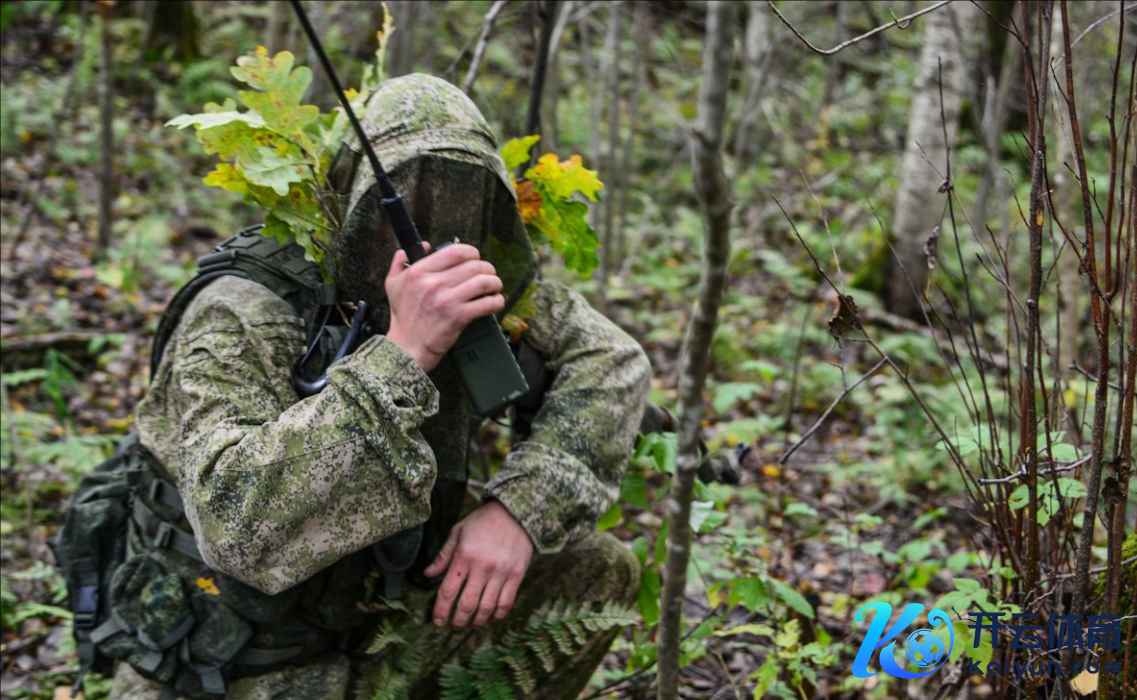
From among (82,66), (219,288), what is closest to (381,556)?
(219,288)

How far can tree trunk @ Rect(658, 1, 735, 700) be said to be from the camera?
1.46 metres

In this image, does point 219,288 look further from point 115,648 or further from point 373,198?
point 115,648

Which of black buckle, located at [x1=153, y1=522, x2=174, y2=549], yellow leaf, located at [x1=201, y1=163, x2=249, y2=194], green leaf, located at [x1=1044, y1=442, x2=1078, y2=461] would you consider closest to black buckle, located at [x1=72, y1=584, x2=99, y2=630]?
black buckle, located at [x1=153, y1=522, x2=174, y2=549]

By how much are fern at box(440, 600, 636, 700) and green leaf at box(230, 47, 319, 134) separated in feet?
4.84

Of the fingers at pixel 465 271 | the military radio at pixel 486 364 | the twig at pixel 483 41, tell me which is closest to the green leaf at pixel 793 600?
the military radio at pixel 486 364

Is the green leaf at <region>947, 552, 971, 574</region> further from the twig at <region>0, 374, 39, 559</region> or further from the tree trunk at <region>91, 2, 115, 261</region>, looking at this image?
the tree trunk at <region>91, 2, 115, 261</region>

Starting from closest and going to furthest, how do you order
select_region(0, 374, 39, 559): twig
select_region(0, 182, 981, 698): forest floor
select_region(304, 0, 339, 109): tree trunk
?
select_region(0, 182, 981, 698): forest floor < select_region(0, 374, 39, 559): twig < select_region(304, 0, 339, 109): tree trunk

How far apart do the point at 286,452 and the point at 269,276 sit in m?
0.60

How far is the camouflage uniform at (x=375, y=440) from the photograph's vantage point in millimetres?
2092

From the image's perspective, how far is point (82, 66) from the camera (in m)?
9.52

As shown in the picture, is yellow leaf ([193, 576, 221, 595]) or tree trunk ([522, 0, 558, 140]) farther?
tree trunk ([522, 0, 558, 140])

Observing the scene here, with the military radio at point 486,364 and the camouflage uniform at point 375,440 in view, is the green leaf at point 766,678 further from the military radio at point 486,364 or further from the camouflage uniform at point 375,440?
the military radio at point 486,364

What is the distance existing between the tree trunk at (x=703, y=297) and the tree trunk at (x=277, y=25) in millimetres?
3598

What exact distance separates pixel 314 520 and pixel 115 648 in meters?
0.83
